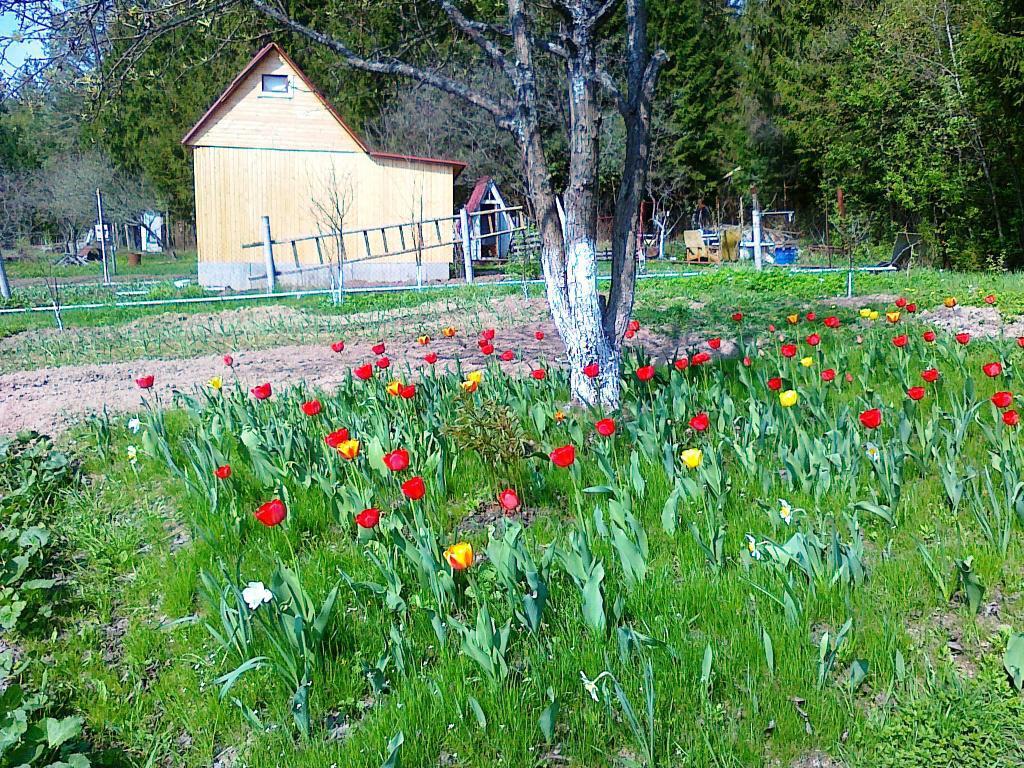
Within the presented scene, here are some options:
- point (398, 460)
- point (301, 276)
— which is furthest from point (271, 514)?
point (301, 276)

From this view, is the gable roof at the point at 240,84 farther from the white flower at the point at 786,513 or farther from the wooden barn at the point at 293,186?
the white flower at the point at 786,513

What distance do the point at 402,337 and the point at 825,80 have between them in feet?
73.5

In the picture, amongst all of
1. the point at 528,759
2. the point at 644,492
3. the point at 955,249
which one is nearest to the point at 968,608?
the point at 644,492

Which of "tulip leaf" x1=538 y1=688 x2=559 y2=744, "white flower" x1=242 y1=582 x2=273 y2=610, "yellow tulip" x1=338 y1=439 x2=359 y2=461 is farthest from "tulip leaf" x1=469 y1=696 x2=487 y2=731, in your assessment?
"yellow tulip" x1=338 y1=439 x2=359 y2=461

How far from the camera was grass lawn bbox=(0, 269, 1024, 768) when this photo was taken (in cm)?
201

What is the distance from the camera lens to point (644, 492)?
10.4ft

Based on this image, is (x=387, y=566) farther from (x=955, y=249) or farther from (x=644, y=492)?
(x=955, y=249)

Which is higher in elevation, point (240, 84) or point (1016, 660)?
point (240, 84)

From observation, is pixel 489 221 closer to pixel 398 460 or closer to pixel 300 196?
pixel 300 196

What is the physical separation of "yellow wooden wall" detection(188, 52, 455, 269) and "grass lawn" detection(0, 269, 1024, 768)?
17071 millimetres

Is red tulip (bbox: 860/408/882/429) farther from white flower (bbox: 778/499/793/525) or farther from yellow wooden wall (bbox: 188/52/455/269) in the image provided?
yellow wooden wall (bbox: 188/52/455/269)

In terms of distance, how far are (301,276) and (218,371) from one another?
14.3m

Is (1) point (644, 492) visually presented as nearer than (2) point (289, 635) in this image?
No

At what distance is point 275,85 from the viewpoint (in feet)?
65.6
